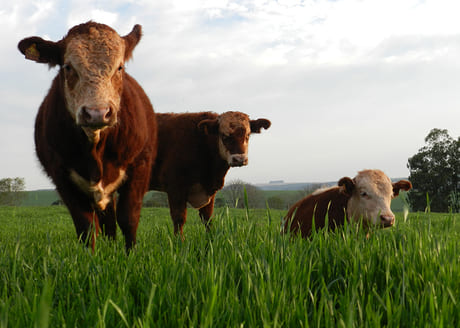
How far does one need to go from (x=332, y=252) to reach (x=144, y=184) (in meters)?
2.79

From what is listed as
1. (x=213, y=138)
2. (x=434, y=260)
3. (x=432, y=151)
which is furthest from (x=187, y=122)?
(x=432, y=151)

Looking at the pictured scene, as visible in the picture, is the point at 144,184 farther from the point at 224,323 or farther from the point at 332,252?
the point at 224,323

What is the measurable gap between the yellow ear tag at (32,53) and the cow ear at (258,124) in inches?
173

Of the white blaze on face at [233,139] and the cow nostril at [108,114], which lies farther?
the white blaze on face at [233,139]

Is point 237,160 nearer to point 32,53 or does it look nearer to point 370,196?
point 370,196

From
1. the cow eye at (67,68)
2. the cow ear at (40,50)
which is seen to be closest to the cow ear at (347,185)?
the cow eye at (67,68)

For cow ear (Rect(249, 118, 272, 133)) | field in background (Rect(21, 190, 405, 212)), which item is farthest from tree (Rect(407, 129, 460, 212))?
cow ear (Rect(249, 118, 272, 133))

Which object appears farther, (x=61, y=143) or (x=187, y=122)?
(x=187, y=122)

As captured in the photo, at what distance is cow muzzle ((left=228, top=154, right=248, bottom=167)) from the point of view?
6.59 meters

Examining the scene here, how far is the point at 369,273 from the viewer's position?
2.31 meters

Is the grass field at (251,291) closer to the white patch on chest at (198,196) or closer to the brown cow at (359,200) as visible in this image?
the brown cow at (359,200)

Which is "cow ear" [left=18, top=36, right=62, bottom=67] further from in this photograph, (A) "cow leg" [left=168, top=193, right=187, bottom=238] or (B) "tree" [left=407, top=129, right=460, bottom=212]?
(B) "tree" [left=407, top=129, right=460, bottom=212]

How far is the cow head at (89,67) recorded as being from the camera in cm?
325

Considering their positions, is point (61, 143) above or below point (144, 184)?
above
